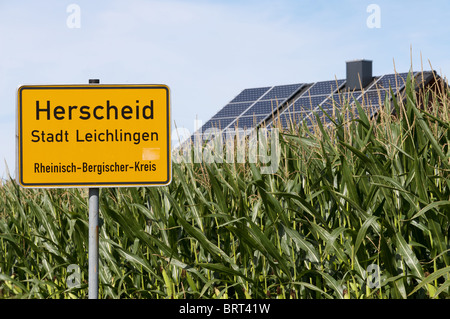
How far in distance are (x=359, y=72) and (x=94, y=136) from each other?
18.7m

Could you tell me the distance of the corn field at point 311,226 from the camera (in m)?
3.80

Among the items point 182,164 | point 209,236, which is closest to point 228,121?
point 182,164

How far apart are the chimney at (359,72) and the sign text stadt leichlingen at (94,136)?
1804cm

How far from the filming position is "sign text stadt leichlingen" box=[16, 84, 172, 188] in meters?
3.69

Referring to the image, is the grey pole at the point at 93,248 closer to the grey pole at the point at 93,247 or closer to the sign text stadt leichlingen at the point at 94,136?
the grey pole at the point at 93,247

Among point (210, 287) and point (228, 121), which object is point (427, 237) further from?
point (228, 121)

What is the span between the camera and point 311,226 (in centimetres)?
408

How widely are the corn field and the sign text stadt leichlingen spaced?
709mm

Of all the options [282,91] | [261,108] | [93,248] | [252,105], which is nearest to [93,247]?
[93,248]

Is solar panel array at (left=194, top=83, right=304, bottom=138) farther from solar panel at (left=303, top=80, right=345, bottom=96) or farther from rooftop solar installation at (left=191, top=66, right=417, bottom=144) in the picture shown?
solar panel at (left=303, top=80, right=345, bottom=96)

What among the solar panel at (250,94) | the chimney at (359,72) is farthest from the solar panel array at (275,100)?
the chimney at (359,72)

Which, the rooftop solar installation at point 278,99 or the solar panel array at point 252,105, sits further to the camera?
the solar panel array at point 252,105

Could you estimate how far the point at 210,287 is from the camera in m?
4.42
